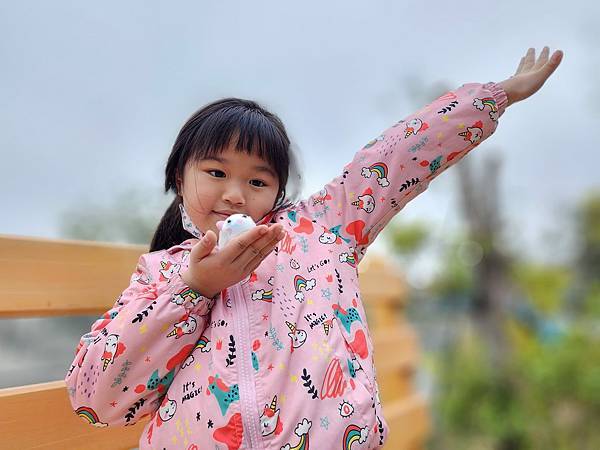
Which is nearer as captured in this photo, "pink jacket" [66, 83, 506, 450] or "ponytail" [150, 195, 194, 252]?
"pink jacket" [66, 83, 506, 450]

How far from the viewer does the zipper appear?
26.6 inches

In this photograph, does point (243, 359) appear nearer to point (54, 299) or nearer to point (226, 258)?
point (226, 258)

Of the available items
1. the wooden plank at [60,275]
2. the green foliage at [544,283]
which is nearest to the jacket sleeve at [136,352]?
the wooden plank at [60,275]

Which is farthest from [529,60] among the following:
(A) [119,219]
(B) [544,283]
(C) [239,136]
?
(B) [544,283]

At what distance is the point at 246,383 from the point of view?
0.69m

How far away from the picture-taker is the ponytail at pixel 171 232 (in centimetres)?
89

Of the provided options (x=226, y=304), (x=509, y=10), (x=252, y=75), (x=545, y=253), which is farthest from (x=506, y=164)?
(x=226, y=304)

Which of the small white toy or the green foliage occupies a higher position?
the small white toy

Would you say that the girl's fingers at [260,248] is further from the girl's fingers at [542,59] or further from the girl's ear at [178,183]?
the girl's fingers at [542,59]

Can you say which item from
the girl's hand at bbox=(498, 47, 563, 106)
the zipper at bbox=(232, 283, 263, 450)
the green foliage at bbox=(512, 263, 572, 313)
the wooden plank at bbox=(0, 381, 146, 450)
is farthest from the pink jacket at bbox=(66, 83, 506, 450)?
the green foliage at bbox=(512, 263, 572, 313)

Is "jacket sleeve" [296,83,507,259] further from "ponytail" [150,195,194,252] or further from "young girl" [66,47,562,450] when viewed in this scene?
"ponytail" [150,195,194,252]

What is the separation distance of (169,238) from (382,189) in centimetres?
28

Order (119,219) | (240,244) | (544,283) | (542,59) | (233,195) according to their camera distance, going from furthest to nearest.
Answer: (544,283)
(119,219)
(542,59)
(233,195)
(240,244)

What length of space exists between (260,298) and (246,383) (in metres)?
0.10
